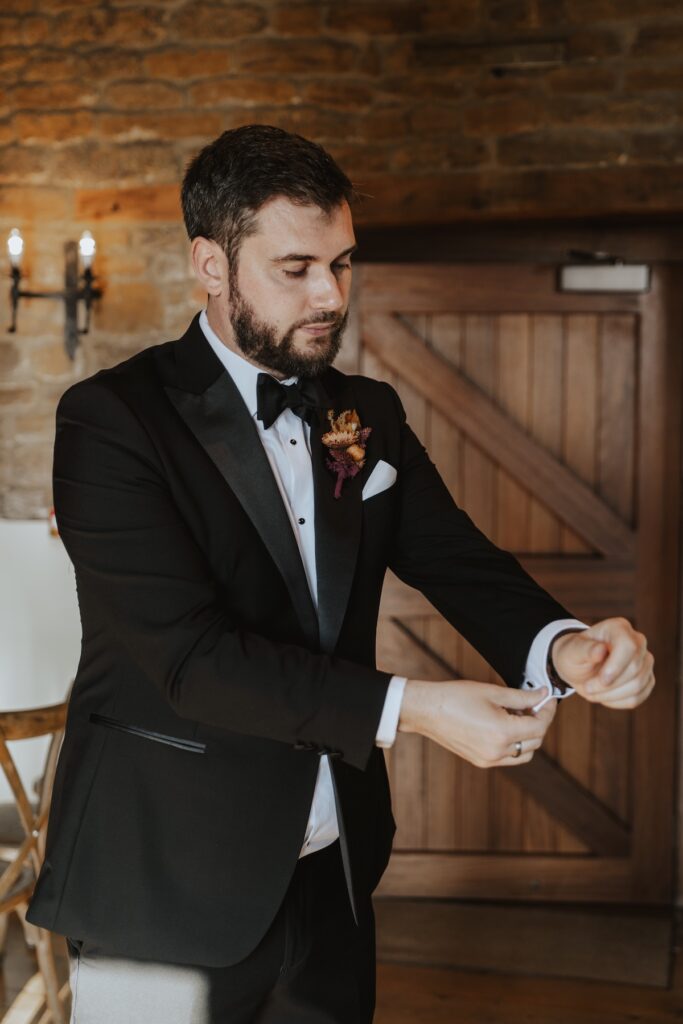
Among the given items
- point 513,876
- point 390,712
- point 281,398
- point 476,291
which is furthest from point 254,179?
point 513,876

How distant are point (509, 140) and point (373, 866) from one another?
2895 mm

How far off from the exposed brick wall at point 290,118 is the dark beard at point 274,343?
2.42 meters

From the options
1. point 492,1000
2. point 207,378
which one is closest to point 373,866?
point 207,378

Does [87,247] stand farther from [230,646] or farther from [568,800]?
[230,646]

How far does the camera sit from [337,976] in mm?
1772

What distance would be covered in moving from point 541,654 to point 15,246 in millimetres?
2981

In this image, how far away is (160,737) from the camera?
1610 mm

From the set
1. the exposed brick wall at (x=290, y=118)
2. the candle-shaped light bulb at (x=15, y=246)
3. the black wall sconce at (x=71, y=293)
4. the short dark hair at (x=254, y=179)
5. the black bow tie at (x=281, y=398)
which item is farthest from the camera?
the black wall sconce at (x=71, y=293)

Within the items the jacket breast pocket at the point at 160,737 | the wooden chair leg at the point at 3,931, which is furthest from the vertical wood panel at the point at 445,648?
the jacket breast pocket at the point at 160,737

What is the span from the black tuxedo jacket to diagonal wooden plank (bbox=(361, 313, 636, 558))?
222cm

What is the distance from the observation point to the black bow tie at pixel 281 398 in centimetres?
172

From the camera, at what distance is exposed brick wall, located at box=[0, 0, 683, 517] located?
3848 mm

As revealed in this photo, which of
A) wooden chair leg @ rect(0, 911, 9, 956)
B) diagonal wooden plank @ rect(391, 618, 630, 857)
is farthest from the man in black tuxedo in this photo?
diagonal wooden plank @ rect(391, 618, 630, 857)

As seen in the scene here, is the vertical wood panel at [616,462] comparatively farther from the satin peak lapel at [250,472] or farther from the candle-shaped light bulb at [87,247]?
the satin peak lapel at [250,472]
